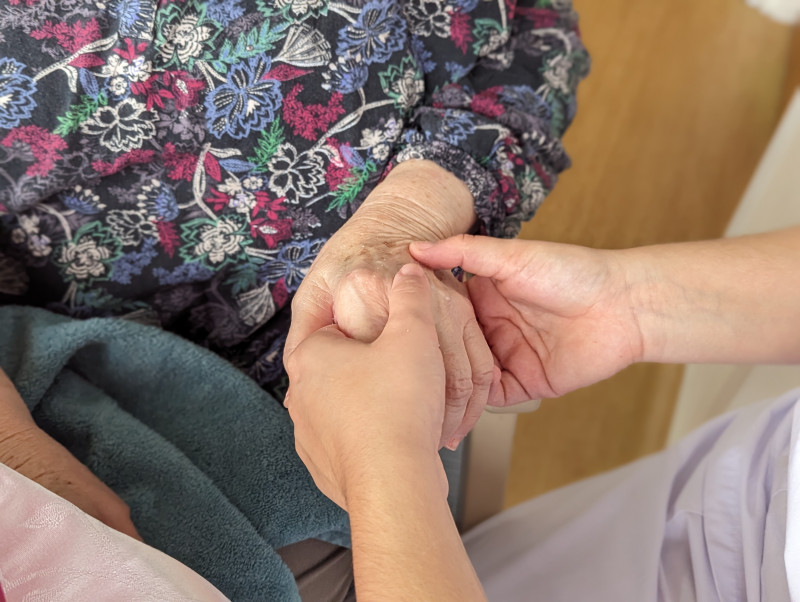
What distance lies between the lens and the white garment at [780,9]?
80.7 inches

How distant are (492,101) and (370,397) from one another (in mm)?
507

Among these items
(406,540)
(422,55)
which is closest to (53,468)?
(406,540)

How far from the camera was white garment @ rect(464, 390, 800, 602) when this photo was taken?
2.45 feet

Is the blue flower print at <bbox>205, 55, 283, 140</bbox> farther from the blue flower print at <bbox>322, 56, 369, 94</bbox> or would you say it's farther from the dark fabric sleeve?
the dark fabric sleeve

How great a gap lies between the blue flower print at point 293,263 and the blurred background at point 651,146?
89 centimetres

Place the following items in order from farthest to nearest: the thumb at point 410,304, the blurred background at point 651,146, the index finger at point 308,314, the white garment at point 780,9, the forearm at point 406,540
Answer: the white garment at point 780,9
the blurred background at point 651,146
the index finger at point 308,314
the thumb at point 410,304
the forearm at point 406,540

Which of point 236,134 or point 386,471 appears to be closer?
point 386,471

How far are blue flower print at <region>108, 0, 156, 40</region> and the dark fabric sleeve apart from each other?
1.01 ft

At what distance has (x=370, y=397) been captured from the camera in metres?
0.52

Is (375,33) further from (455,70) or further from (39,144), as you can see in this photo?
(39,144)

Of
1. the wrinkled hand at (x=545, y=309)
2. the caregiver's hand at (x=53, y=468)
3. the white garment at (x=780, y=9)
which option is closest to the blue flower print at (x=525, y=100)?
the wrinkled hand at (x=545, y=309)

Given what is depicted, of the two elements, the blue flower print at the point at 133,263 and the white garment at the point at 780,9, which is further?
the white garment at the point at 780,9

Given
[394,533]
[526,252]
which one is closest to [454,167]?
[526,252]

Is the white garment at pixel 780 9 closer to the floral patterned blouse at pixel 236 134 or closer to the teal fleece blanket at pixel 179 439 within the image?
the floral patterned blouse at pixel 236 134
